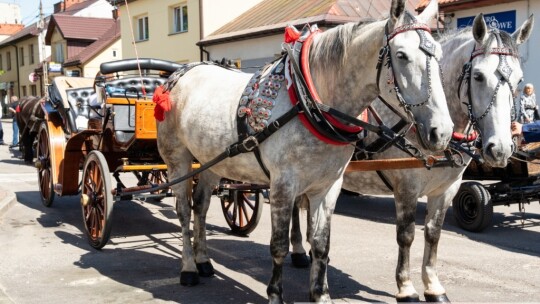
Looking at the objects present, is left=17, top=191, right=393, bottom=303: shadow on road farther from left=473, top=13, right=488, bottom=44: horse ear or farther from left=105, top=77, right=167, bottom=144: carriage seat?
left=473, top=13, right=488, bottom=44: horse ear

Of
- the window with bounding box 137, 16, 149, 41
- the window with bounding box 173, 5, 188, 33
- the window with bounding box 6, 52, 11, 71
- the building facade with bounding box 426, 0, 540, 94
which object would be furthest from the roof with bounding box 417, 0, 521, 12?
the window with bounding box 6, 52, 11, 71

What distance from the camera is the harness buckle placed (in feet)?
13.6

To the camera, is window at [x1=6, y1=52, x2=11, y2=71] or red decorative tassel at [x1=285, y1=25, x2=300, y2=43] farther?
window at [x1=6, y1=52, x2=11, y2=71]

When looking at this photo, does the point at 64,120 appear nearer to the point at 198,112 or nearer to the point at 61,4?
the point at 198,112

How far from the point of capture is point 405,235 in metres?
4.67

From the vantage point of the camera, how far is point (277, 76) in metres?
4.24

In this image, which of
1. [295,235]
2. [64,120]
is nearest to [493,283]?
[295,235]

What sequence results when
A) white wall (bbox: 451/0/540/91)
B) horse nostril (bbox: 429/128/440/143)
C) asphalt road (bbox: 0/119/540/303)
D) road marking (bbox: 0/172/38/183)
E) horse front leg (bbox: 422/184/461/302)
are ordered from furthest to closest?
white wall (bbox: 451/0/540/91), road marking (bbox: 0/172/38/183), asphalt road (bbox: 0/119/540/303), horse front leg (bbox: 422/184/461/302), horse nostril (bbox: 429/128/440/143)

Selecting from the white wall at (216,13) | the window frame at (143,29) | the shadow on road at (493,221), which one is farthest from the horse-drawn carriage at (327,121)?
the window frame at (143,29)

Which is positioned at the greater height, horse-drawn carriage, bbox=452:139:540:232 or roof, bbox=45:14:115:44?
roof, bbox=45:14:115:44

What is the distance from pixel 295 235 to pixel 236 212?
1582 mm

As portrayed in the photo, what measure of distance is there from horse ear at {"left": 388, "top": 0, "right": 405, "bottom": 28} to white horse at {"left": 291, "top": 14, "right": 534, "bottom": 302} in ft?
2.82

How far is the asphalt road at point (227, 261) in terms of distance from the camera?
16.7ft

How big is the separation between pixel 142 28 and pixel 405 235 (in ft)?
81.6
